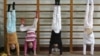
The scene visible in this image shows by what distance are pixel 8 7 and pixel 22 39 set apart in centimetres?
55

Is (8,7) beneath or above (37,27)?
above

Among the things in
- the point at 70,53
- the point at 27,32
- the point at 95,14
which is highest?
the point at 95,14

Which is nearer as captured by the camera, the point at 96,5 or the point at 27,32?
the point at 27,32

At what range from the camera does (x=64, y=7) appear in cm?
330

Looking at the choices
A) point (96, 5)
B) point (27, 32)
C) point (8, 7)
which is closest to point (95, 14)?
point (96, 5)

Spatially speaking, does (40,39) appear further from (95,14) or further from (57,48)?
(95,14)

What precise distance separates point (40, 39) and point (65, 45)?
1.19 ft

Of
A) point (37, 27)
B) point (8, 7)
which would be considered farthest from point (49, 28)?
point (8, 7)

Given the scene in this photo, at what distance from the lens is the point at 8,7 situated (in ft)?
9.86

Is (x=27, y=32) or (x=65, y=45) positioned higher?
(x=27, y=32)

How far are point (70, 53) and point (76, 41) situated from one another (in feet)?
0.73

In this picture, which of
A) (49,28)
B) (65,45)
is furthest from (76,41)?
(49,28)

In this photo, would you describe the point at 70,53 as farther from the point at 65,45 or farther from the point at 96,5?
the point at 96,5

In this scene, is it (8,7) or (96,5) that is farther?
(96,5)
